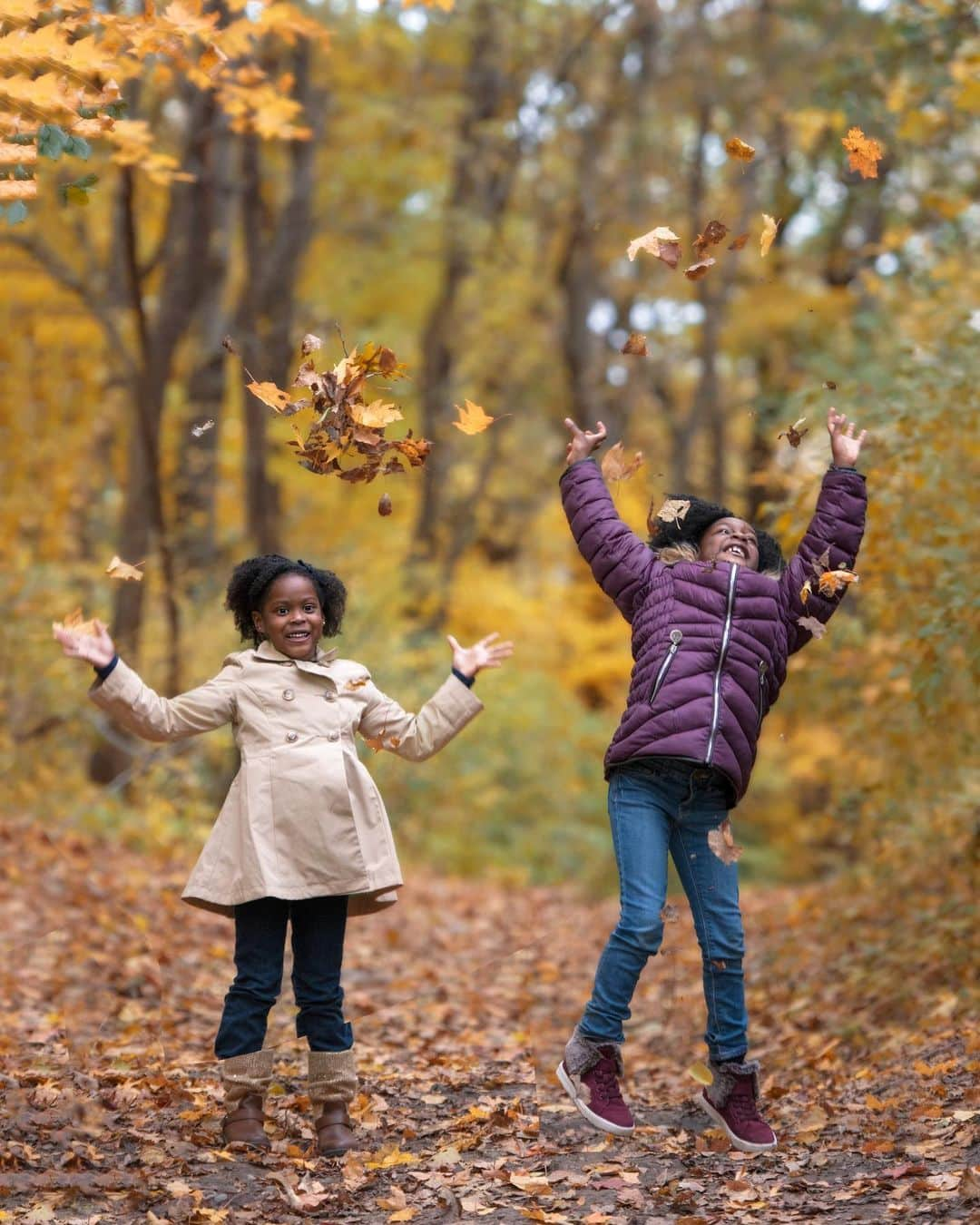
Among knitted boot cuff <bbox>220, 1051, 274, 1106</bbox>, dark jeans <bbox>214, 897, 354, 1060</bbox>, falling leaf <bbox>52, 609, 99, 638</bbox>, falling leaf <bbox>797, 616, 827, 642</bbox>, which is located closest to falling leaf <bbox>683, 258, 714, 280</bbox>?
falling leaf <bbox>797, 616, 827, 642</bbox>

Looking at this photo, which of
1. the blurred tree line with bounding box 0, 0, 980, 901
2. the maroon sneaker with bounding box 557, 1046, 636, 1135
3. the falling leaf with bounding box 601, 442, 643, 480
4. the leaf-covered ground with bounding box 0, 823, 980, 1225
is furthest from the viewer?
Answer: the blurred tree line with bounding box 0, 0, 980, 901

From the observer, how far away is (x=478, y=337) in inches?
747

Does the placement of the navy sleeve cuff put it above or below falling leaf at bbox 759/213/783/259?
below

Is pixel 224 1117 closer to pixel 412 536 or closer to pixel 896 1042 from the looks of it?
pixel 896 1042

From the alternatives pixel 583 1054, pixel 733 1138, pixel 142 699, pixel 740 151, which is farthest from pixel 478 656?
pixel 740 151

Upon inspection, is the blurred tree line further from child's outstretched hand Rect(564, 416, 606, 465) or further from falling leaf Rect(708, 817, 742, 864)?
falling leaf Rect(708, 817, 742, 864)

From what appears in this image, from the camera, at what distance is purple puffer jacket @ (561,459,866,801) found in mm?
4699

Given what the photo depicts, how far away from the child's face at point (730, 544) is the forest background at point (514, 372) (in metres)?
1.66

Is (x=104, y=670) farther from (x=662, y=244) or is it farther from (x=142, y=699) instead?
(x=662, y=244)

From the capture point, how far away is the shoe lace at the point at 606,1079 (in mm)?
4812

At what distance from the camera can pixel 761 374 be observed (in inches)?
816

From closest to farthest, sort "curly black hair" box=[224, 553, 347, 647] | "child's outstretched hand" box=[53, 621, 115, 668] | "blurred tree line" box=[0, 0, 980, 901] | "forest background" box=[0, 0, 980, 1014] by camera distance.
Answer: "child's outstretched hand" box=[53, 621, 115, 668] → "curly black hair" box=[224, 553, 347, 647] → "forest background" box=[0, 0, 980, 1014] → "blurred tree line" box=[0, 0, 980, 901]

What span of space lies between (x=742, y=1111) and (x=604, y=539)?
195cm

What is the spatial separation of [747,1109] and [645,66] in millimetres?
15381
